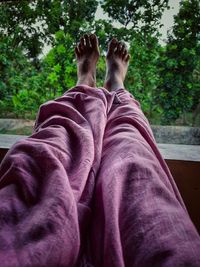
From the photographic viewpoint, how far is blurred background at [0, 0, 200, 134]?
122cm

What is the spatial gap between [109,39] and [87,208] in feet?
3.93

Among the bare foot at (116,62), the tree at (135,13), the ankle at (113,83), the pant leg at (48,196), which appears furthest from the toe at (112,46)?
the pant leg at (48,196)

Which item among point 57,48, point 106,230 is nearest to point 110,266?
point 106,230

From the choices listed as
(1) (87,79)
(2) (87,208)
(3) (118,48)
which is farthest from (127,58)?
(2) (87,208)

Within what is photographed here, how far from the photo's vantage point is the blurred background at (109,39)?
1217 millimetres

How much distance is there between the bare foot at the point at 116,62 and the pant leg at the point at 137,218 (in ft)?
2.69

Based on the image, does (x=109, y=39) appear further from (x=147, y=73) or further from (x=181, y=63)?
(x=181, y=63)

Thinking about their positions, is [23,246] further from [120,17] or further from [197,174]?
[120,17]

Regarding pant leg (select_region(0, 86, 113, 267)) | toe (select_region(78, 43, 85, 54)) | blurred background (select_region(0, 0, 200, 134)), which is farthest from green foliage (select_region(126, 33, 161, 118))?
pant leg (select_region(0, 86, 113, 267))

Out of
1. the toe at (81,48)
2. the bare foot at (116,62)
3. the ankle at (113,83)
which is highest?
the toe at (81,48)

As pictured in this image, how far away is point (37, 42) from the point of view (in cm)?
135

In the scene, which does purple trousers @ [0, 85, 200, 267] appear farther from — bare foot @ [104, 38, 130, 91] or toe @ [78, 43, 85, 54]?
toe @ [78, 43, 85, 54]

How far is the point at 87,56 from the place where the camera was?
4.55 feet

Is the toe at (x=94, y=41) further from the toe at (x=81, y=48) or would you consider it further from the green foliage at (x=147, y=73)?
the green foliage at (x=147, y=73)
